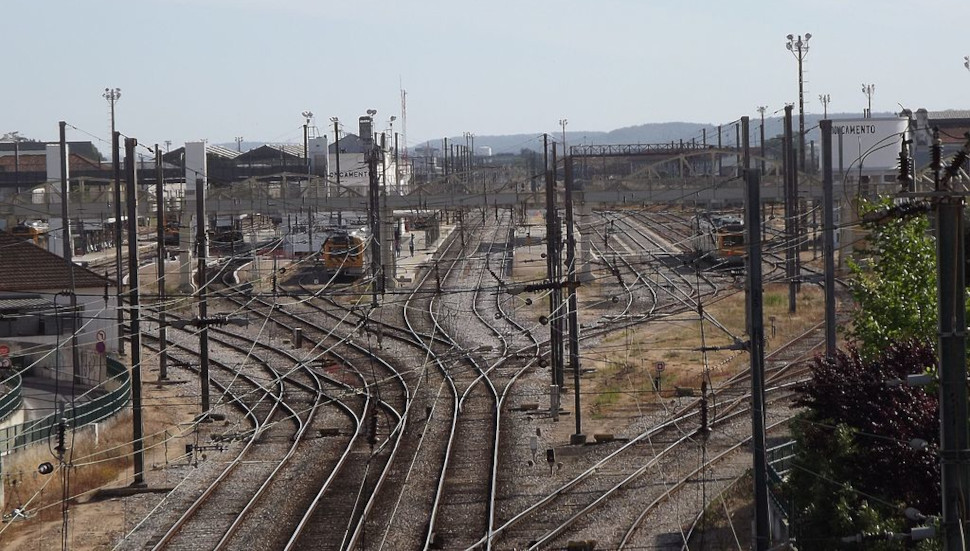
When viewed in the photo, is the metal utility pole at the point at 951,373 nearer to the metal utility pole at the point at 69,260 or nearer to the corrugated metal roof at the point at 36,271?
the metal utility pole at the point at 69,260

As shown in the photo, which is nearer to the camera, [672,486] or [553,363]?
[672,486]

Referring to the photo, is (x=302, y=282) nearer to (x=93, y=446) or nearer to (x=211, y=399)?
(x=211, y=399)

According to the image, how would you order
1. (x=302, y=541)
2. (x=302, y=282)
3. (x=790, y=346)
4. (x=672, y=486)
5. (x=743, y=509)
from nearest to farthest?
1. (x=302, y=541)
2. (x=743, y=509)
3. (x=672, y=486)
4. (x=790, y=346)
5. (x=302, y=282)

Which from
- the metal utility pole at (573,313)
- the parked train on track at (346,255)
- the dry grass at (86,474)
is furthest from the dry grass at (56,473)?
the parked train on track at (346,255)

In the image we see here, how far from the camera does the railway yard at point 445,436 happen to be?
12.6 metres

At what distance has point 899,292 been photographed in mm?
14008

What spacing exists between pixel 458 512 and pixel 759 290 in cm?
504

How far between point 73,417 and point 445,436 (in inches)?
182

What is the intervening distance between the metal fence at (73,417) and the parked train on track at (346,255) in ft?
45.2

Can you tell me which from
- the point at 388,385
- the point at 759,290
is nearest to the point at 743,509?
the point at 759,290

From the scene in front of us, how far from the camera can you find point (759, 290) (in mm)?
9164

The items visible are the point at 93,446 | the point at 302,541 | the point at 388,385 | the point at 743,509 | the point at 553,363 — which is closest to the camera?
the point at 302,541

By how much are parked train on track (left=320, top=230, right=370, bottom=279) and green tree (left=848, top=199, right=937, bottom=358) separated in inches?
797

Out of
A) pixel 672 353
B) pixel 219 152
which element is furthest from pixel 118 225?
pixel 219 152
